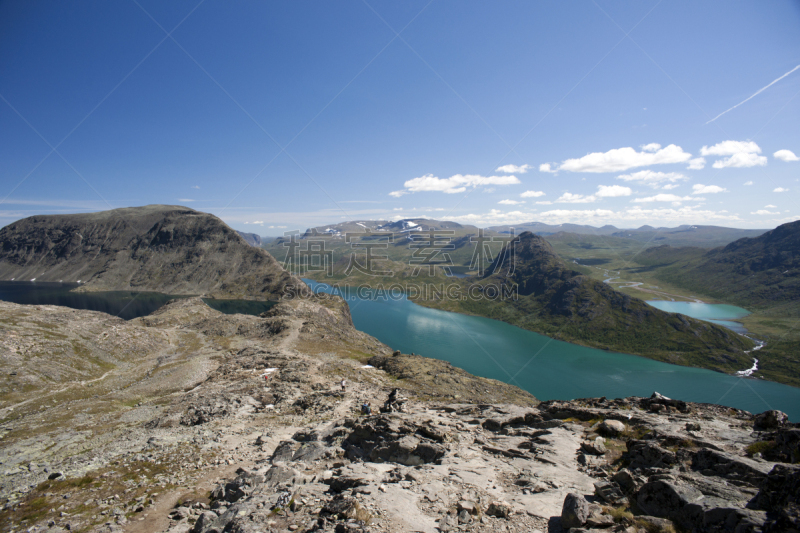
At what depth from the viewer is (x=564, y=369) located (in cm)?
11919

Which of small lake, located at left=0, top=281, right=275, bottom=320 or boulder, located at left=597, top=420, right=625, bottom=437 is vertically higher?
boulder, located at left=597, top=420, right=625, bottom=437

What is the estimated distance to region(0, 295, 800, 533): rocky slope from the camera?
525 inches

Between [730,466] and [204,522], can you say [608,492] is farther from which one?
[204,522]

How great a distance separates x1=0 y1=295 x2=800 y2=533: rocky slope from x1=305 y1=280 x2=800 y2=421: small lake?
250 ft

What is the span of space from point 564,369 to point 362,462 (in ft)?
401

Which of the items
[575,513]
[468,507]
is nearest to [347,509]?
[468,507]

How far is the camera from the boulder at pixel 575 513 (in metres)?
12.3

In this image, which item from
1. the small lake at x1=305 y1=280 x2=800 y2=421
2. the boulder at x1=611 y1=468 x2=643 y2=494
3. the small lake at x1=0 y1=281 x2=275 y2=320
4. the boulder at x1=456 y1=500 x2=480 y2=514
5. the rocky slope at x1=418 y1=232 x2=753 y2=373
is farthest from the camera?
the small lake at x1=0 y1=281 x2=275 y2=320

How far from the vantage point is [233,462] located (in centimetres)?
2330

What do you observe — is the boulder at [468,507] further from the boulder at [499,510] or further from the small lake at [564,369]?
the small lake at [564,369]

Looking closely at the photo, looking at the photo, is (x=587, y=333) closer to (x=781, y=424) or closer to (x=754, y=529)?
(x=781, y=424)

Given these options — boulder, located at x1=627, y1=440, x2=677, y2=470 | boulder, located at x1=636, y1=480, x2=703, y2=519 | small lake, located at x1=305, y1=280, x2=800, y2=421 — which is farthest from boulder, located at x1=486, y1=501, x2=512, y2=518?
small lake, located at x1=305, y1=280, x2=800, y2=421

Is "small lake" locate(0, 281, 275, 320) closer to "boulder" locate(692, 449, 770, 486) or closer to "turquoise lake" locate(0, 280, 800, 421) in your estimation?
"turquoise lake" locate(0, 280, 800, 421)

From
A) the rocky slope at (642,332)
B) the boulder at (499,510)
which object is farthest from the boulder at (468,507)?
the rocky slope at (642,332)
